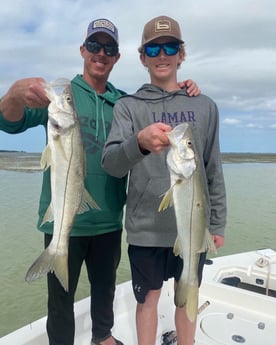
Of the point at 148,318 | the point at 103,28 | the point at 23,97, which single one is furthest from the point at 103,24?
the point at 148,318

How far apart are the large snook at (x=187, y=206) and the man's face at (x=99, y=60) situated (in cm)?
126

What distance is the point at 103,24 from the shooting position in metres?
3.24

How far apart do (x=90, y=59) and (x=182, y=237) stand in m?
1.74

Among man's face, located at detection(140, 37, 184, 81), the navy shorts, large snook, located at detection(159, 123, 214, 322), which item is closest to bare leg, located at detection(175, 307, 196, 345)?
the navy shorts

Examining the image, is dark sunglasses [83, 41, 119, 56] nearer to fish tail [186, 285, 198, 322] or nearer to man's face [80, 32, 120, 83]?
man's face [80, 32, 120, 83]

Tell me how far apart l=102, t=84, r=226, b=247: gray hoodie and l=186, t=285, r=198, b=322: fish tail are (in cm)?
43

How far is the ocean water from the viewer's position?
250 inches

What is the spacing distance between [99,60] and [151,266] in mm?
1773

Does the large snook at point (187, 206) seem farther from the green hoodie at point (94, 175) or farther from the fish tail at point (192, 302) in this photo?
the green hoodie at point (94, 175)

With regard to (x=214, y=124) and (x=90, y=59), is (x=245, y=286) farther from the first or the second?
(x=90, y=59)

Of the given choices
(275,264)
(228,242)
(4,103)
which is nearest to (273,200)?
(228,242)

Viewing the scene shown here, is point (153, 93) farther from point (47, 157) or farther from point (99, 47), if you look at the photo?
point (47, 157)

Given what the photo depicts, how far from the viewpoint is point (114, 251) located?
351 centimetres

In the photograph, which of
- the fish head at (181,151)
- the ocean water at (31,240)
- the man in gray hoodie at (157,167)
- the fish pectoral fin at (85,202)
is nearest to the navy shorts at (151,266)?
the man in gray hoodie at (157,167)
